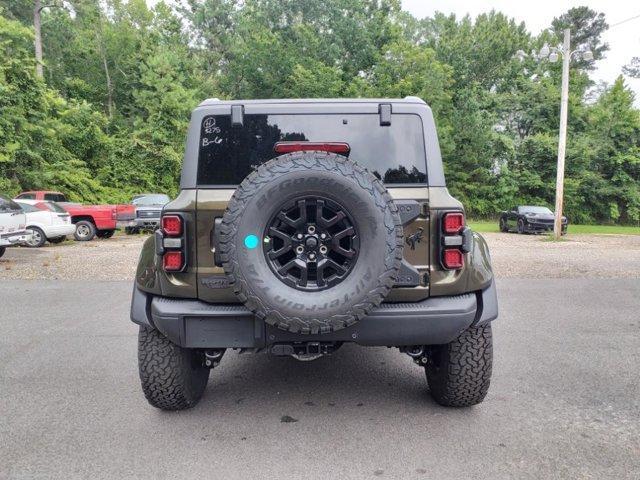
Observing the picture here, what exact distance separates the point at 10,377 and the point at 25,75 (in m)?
21.1

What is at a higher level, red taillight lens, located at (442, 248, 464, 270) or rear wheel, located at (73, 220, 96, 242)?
red taillight lens, located at (442, 248, 464, 270)

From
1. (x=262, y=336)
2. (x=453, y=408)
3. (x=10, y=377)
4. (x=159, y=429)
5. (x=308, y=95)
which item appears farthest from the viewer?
(x=308, y=95)

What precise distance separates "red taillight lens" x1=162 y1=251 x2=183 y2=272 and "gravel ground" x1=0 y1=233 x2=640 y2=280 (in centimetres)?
693

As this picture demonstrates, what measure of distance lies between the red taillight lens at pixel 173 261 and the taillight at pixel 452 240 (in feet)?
5.05

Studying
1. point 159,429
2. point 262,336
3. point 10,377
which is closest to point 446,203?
point 262,336

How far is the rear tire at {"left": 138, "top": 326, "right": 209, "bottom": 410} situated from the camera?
3.26m

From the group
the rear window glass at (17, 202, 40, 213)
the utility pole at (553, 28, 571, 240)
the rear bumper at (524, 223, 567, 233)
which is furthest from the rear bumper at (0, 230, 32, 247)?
the rear bumper at (524, 223, 567, 233)

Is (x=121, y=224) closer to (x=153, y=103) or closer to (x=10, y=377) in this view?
(x=10, y=377)

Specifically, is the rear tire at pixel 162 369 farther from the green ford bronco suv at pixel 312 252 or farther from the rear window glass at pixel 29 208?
the rear window glass at pixel 29 208

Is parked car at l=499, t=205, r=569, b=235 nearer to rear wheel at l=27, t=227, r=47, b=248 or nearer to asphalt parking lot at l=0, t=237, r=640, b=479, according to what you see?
asphalt parking lot at l=0, t=237, r=640, b=479

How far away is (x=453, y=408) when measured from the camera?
11.3 feet

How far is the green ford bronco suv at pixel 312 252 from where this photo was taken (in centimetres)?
269

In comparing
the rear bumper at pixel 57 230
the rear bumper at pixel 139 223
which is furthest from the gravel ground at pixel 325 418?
the rear bumper at pixel 139 223

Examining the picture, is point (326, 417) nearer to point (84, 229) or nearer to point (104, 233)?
point (84, 229)
